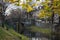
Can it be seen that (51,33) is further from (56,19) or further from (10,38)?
(10,38)

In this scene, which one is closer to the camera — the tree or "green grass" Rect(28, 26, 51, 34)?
the tree

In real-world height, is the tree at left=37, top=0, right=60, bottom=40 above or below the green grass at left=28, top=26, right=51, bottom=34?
above

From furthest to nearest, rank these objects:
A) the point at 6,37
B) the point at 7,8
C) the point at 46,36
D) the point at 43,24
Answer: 1. the point at 43,24
2. the point at 7,8
3. the point at 46,36
4. the point at 6,37

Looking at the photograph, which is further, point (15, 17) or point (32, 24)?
point (32, 24)

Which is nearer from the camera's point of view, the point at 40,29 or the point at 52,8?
the point at 52,8

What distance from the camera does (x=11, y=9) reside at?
1500 centimetres

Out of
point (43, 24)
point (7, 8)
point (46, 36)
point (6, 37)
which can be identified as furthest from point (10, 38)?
point (43, 24)

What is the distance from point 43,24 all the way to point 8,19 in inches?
108

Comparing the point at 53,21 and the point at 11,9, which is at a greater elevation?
the point at 11,9

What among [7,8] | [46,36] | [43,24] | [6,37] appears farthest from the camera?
[43,24]

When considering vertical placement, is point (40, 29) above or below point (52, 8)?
below

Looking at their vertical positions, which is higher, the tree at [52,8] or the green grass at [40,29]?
the tree at [52,8]

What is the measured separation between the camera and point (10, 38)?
8.47 metres

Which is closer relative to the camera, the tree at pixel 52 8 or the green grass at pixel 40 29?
the tree at pixel 52 8
